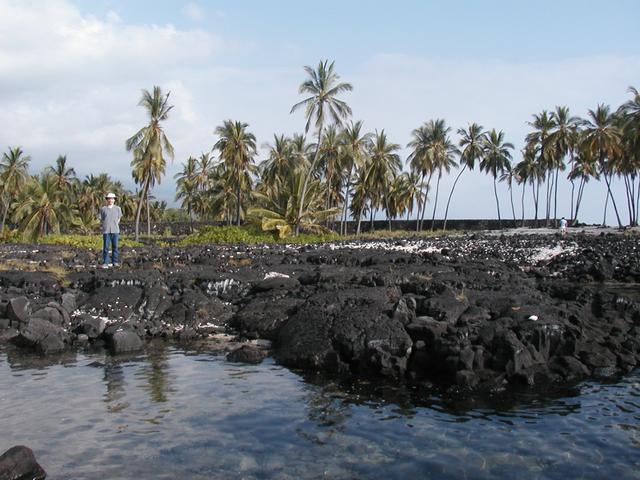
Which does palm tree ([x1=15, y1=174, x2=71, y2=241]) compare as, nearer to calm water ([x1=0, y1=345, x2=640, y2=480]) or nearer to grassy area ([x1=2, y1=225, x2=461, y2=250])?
grassy area ([x1=2, y1=225, x2=461, y2=250])

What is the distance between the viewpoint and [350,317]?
35.8ft

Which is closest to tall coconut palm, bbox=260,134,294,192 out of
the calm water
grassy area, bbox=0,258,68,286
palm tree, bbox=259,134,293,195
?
palm tree, bbox=259,134,293,195

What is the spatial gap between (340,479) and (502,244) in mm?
28631

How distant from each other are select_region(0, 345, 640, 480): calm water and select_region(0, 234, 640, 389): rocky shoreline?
65 cm

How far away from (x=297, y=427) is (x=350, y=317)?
3.75 m

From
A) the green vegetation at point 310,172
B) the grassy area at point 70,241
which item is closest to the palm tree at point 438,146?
the green vegetation at point 310,172

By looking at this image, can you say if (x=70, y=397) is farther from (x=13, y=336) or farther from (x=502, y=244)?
(x=502, y=244)

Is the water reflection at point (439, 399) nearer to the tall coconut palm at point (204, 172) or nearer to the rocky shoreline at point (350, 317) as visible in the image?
the rocky shoreline at point (350, 317)

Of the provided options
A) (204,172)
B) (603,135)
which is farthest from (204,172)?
(603,135)

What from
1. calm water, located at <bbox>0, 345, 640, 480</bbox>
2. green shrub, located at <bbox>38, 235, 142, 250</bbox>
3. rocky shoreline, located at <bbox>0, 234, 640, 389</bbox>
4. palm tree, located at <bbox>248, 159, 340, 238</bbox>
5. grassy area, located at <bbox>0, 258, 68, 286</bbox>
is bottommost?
calm water, located at <bbox>0, 345, 640, 480</bbox>

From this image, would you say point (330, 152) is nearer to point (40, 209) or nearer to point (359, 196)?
point (359, 196)

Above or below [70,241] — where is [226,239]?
above

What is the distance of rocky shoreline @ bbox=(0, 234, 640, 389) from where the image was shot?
959 cm

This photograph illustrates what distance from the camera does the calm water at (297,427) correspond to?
6121mm
